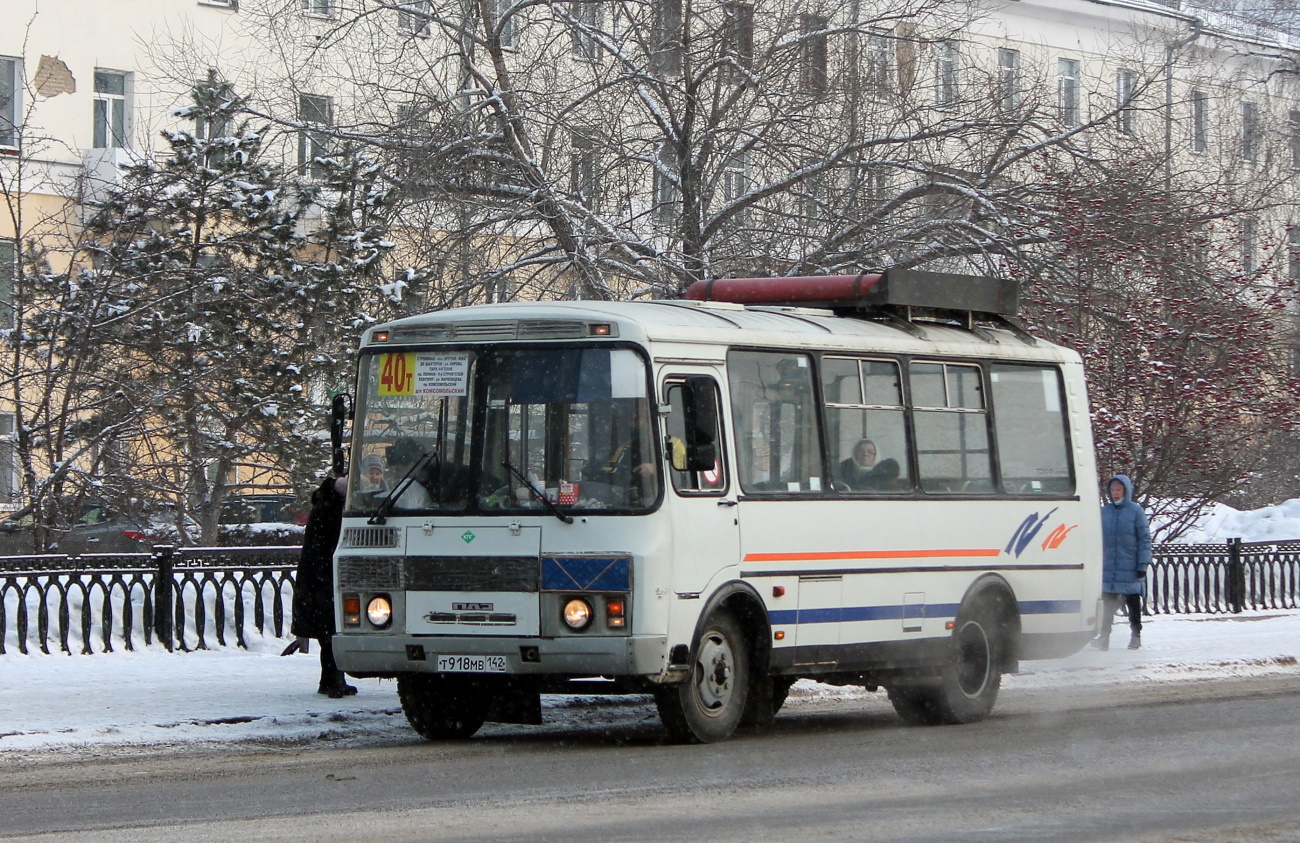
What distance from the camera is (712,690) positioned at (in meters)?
11.1


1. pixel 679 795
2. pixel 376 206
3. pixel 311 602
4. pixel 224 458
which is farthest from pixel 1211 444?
pixel 679 795

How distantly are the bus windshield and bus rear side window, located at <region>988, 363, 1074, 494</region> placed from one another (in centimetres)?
396

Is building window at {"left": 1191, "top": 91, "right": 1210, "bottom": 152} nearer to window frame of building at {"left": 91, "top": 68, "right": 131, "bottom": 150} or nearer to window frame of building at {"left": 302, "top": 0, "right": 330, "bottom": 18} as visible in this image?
window frame of building at {"left": 302, "top": 0, "right": 330, "bottom": 18}

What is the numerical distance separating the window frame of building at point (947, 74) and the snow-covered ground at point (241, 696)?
21.7 ft

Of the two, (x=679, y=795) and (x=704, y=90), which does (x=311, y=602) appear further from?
(x=704, y=90)

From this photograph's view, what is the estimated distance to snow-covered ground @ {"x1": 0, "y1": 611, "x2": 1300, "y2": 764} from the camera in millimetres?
11625

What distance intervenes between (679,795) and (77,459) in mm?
14130

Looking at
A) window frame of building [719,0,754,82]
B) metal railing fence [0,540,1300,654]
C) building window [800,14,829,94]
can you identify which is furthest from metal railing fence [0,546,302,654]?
building window [800,14,829,94]

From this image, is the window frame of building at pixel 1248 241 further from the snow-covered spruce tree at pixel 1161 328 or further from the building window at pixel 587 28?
the building window at pixel 587 28

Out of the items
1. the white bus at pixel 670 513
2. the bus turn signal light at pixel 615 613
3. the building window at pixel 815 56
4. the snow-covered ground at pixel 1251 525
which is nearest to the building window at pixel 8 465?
the building window at pixel 815 56

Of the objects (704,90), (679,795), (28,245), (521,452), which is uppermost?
(704,90)

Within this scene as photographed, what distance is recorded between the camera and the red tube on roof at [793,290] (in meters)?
13.2

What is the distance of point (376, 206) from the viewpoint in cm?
2086

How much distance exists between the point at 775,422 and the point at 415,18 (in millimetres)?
10318
